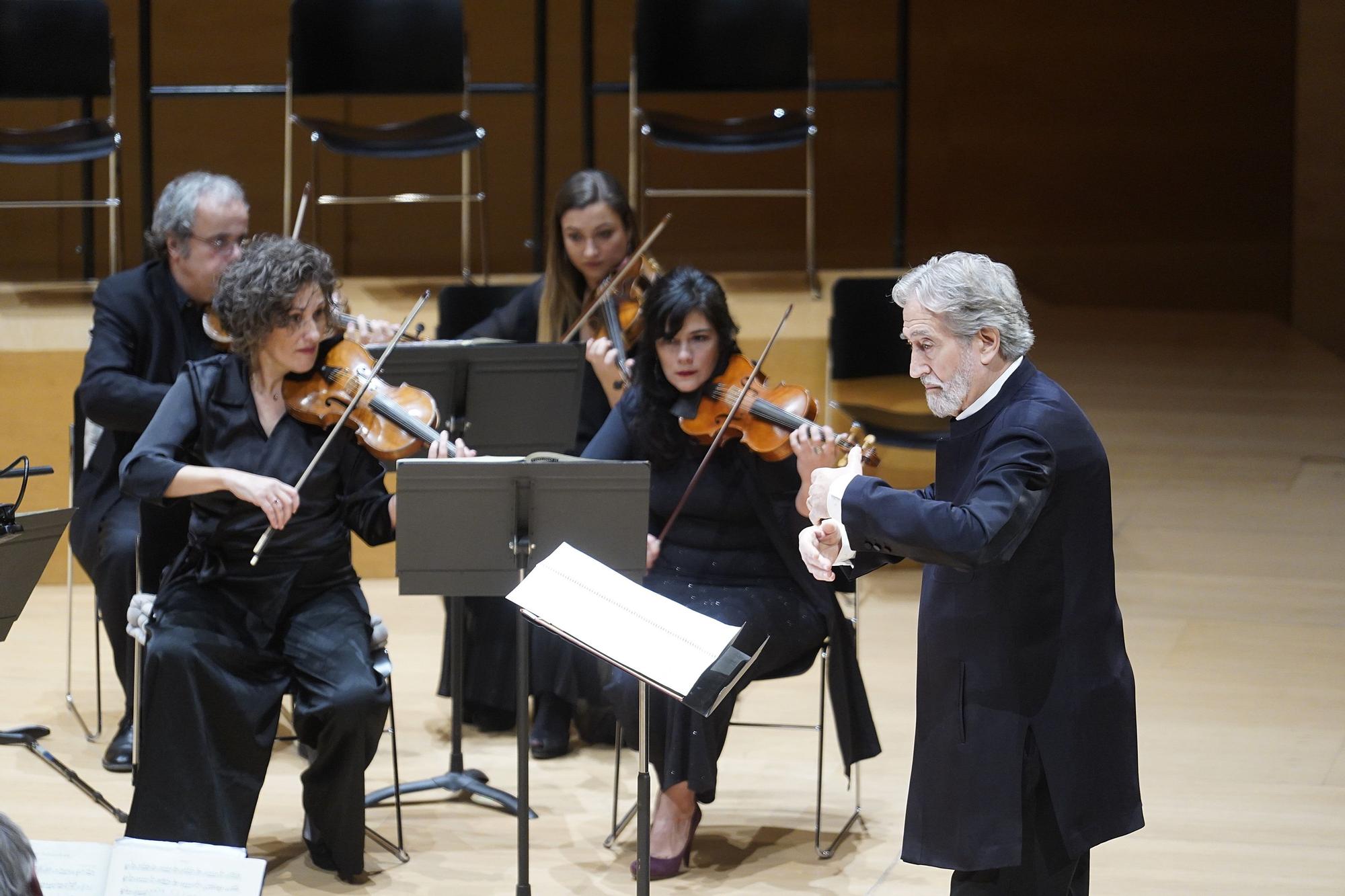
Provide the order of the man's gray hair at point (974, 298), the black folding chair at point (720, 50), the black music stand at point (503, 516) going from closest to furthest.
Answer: the man's gray hair at point (974, 298) < the black music stand at point (503, 516) < the black folding chair at point (720, 50)

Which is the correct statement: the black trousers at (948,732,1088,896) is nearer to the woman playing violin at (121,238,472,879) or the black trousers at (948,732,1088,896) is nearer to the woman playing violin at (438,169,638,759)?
the woman playing violin at (121,238,472,879)

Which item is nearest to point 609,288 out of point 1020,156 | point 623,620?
point 623,620

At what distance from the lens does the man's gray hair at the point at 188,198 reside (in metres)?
3.68

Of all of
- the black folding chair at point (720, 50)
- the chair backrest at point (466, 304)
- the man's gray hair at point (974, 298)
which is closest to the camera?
the man's gray hair at point (974, 298)

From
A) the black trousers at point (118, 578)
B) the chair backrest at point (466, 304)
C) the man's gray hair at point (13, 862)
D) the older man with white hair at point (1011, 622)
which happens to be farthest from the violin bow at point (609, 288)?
the man's gray hair at point (13, 862)

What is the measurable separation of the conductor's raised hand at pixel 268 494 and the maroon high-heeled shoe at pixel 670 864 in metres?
0.92

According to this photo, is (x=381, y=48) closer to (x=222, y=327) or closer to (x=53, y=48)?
(x=53, y=48)

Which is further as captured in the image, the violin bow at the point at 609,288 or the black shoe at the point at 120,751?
the violin bow at the point at 609,288

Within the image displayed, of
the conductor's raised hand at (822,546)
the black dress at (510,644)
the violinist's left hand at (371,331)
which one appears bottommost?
the black dress at (510,644)

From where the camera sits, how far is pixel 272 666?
310 cm

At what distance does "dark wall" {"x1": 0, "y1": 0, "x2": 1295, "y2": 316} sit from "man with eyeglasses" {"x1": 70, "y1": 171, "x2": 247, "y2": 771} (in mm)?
3060

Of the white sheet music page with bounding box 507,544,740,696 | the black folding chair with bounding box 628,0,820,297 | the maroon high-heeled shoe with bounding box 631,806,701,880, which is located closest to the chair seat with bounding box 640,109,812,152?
the black folding chair with bounding box 628,0,820,297

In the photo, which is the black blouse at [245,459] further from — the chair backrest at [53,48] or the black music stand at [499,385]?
the chair backrest at [53,48]

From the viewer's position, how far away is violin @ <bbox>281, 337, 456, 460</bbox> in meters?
3.17
